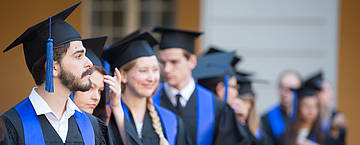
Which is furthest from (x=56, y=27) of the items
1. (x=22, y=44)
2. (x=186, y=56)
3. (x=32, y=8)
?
(x=186, y=56)

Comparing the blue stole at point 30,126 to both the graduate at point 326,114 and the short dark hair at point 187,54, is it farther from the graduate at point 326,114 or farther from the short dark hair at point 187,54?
the graduate at point 326,114

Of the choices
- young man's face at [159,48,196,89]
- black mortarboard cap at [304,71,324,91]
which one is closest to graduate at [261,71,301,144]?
black mortarboard cap at [304,71,324,91]

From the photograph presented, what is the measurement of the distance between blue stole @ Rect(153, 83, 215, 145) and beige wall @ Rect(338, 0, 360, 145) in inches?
206

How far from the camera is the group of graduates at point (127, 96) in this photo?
8.51ft

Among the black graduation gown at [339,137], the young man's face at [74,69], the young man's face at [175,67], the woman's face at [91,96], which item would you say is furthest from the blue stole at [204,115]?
the black graduation gown at [339,137]

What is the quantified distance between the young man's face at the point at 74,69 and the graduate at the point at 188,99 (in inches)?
77.5

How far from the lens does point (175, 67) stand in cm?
467

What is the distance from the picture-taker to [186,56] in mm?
4824

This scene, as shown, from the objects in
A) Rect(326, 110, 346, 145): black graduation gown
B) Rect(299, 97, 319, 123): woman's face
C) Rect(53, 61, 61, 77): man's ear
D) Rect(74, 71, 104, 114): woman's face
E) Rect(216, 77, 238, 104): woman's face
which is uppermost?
Rect(53, 61, 61, 77): man's ear

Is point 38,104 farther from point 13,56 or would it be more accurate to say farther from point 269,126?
point 269,126

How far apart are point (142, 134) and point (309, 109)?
12.6ft

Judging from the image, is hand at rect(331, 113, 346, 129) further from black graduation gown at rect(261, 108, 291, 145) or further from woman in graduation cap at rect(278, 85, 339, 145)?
woman in graduation cap at rect(278, 85, 339, 145)

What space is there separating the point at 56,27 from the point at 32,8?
0.50 meters

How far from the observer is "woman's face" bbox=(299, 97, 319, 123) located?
22.1ft
